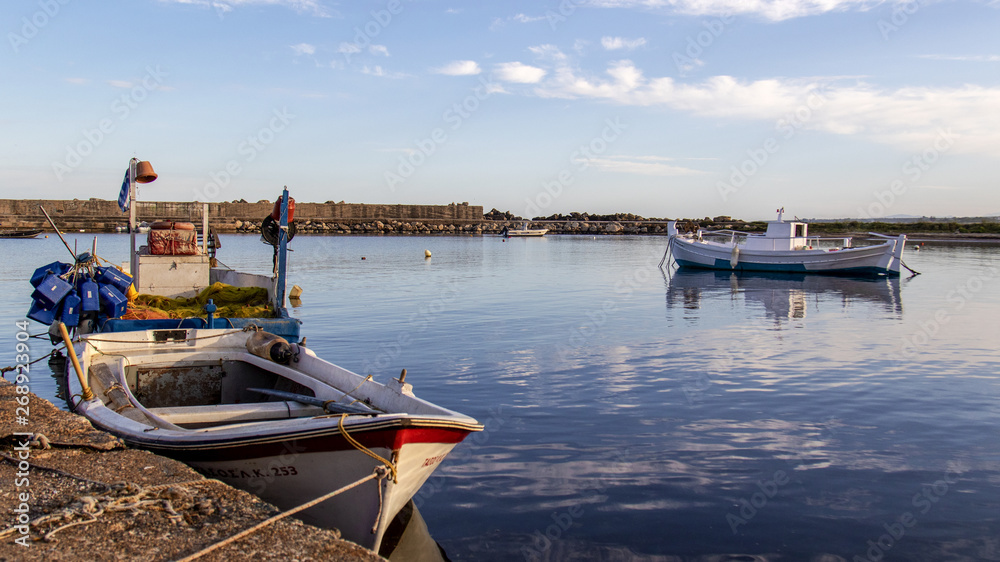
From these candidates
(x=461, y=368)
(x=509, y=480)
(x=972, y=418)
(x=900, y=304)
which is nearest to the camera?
(x=509, y=480)

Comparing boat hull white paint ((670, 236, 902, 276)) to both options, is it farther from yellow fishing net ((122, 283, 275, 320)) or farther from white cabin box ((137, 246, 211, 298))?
white cabin box ((137, 246, 211, 298))

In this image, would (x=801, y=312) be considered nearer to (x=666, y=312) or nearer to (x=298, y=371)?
(x=666, y=312)

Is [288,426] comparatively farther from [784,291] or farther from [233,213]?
[233,213]

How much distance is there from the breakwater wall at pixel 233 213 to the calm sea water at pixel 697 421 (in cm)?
5765

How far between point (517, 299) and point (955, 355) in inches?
529

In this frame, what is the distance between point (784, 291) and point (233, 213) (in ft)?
289

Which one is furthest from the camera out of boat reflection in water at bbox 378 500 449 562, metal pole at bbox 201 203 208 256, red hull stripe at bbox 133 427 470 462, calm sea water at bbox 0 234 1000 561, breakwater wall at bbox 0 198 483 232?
breakwater wall at bbox 0 198 483 232

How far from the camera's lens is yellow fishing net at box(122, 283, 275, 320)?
38.0ft

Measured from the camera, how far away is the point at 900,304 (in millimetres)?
24188

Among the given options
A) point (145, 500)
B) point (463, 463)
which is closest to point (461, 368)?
point (463, 463)

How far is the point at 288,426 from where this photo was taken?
552 cm

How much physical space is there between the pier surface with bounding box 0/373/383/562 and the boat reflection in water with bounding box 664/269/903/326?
Answer: 17.5 metres

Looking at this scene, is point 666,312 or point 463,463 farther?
point 666,312

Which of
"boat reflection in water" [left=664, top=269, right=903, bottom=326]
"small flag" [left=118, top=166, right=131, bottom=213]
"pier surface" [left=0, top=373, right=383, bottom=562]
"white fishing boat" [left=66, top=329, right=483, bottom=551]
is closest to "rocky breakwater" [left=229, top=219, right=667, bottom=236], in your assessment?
"boat reflection in water" [left=664, top=269, right=903, bottom=326]
